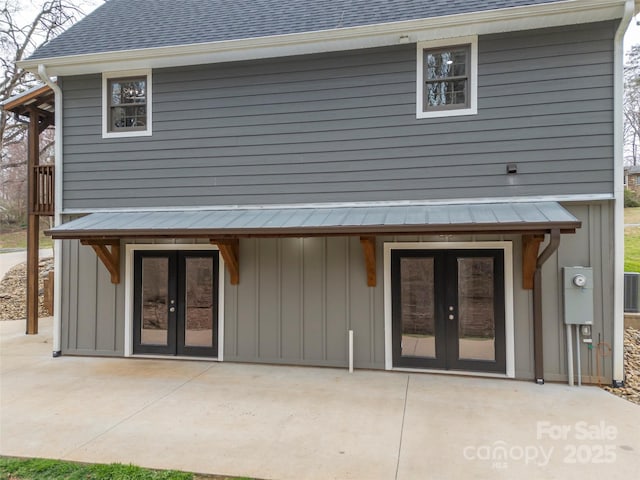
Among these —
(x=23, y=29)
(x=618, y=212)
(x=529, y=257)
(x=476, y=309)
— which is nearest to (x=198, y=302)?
(x=476, y=309)

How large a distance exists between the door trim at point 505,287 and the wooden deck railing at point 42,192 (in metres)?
6.73

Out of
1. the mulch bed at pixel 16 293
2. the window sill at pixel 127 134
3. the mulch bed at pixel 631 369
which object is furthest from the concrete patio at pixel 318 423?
the mulch bed at pixel 16 293

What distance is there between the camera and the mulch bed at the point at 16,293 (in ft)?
34.1

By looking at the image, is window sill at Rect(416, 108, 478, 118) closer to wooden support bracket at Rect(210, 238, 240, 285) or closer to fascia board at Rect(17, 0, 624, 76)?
fascia board at Rect(17, 0, 624, 76)

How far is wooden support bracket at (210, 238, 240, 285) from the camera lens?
5788mm

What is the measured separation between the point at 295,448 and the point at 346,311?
251 centimetres

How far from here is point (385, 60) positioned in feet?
18.7

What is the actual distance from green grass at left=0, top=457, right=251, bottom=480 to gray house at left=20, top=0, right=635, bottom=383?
282 centimetres

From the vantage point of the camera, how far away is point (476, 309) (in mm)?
5484

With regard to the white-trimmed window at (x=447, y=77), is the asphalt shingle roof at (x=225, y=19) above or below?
above

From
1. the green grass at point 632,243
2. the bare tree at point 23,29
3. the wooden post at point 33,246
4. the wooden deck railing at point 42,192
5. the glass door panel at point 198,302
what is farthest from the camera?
the bare tree at point 23,29

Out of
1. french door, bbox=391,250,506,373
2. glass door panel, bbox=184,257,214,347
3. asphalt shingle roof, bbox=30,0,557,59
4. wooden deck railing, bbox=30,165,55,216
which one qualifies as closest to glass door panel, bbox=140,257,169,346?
glass door panel, bbox=184,257,214,347

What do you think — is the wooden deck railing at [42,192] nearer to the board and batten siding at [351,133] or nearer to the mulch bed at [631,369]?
the board and batten siding at [351,133]

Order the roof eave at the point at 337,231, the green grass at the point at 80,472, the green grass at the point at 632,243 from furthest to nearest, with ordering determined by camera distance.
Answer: the green grass at the point at 632,243, the roof eave at the point at 337,231, the green grass at the point at 80,472
